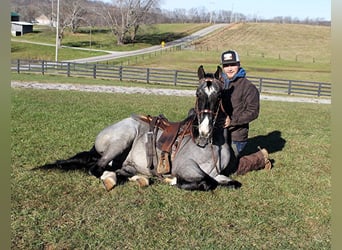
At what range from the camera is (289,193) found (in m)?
5.64

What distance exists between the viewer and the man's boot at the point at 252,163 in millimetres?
6289

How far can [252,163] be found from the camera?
642 cm

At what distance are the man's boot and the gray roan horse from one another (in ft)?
2.34

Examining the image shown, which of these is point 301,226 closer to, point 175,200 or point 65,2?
point 175,200

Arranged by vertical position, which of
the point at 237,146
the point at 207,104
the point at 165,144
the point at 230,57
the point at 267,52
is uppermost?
the point at 267,52

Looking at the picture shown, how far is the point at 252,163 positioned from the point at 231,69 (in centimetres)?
158

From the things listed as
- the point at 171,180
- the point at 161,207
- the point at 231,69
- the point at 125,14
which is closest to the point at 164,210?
the point at 161,207

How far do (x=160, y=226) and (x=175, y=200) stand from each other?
775 mm

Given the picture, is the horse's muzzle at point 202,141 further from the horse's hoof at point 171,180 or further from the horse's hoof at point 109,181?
the horse's hoof at point 109,181

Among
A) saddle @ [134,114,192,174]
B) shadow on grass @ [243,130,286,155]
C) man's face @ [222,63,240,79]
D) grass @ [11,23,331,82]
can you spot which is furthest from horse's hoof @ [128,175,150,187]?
grass @ [11,23,331,82]

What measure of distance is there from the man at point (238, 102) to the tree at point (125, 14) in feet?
213

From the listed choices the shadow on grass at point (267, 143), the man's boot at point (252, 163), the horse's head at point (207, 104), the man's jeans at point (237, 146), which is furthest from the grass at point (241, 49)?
the horse's head at point (207, 104)

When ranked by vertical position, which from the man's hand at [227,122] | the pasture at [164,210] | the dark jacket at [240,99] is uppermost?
the dark jacket at [240,99]

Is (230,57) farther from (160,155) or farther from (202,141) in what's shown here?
(160,155)
